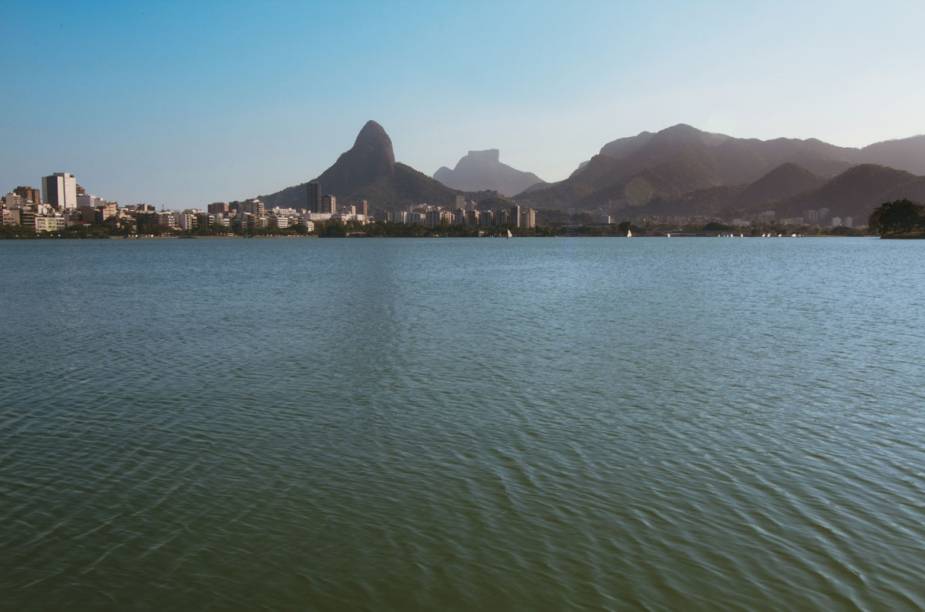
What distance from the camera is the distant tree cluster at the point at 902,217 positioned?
162 meters

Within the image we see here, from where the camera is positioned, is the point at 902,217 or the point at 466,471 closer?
the point at 466,471

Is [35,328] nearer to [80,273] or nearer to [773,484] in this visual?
[773,484]

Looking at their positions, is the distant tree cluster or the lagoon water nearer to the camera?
the lagoon water

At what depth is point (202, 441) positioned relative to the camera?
14406 mm

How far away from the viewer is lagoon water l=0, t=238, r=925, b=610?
28.2ft

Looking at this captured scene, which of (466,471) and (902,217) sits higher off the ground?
(902,217)

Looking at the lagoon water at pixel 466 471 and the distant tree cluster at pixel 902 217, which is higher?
the distant tree cluster at pixel 902 217

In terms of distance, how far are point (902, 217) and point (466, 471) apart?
610 ft

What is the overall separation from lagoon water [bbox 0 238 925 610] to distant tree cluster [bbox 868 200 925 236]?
161m

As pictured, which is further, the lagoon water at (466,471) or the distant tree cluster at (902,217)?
the distant tree cluster at (902,217)

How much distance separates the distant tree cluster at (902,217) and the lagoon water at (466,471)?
161172mm

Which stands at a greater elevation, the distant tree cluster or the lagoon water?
the distant tree cluster

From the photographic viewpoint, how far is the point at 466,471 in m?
12.5

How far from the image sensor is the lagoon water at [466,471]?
28.2 ft
